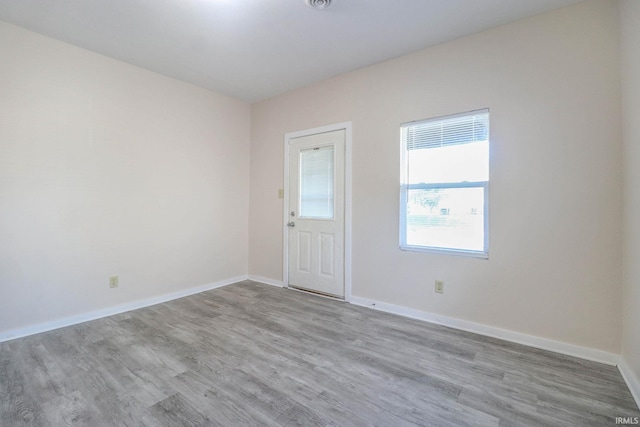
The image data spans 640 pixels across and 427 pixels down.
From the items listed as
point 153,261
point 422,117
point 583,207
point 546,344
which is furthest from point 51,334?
point 583,207

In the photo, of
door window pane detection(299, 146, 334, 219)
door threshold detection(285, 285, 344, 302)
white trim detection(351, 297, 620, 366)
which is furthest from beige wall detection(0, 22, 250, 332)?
white trim detection(351, 297, 620, 366)

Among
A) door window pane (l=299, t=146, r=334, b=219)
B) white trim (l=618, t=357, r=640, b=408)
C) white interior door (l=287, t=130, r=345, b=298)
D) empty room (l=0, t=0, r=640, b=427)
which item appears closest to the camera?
white trim (l=618, t=357, r=640, b=408)

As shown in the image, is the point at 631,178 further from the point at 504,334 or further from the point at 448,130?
the point at 504,334

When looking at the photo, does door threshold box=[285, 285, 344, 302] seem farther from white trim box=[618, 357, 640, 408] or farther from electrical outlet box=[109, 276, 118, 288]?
white trim box=[618, 357, 640, 408]

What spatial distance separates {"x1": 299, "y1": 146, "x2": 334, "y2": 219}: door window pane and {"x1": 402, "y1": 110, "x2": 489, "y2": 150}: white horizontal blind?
108 cm

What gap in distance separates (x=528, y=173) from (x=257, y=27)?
266 centimetres

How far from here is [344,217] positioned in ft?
Result: 11.3

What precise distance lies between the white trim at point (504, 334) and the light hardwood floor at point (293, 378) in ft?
0.28

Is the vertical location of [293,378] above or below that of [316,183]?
below

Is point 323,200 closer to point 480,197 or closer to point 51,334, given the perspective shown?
point 480,197

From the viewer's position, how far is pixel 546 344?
2.29 meters

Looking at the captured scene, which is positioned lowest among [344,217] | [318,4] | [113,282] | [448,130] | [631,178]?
[113,282]

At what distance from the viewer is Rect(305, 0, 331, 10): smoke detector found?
216 centimetres

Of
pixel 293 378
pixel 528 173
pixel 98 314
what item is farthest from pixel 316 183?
pixel 98 314
